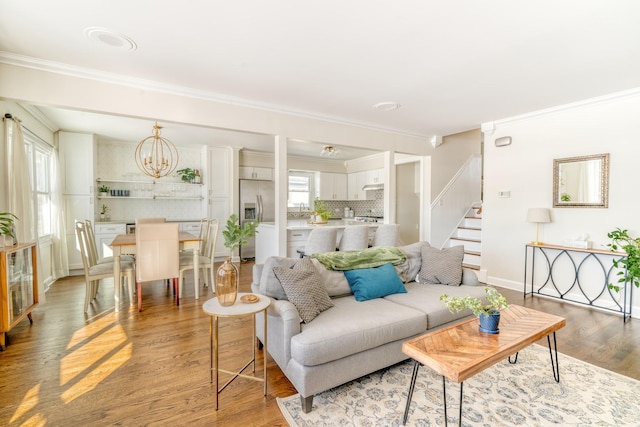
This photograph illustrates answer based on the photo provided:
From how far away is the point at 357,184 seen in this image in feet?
27.1

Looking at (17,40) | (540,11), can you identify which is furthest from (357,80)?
(17,40)

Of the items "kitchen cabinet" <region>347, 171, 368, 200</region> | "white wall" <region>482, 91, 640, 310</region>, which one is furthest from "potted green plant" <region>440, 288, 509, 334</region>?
"kitchen cabinet" <region>347, 171, 368, 200</region>

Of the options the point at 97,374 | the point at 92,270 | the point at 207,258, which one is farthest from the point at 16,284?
the point at 207,258

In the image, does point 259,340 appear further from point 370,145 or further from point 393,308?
point 370,145

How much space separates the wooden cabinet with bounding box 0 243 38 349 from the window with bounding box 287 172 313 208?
18.0 feet

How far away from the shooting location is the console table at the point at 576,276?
12.0 ft

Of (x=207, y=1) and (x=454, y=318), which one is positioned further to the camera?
(x=454, y=318)

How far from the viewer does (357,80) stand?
3.25 meters

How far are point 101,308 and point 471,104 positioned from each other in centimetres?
540

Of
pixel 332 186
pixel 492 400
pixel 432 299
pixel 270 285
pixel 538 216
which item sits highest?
pixel 332 186

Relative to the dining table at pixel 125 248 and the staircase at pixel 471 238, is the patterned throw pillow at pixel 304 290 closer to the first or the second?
the dining table at pixel 125 248

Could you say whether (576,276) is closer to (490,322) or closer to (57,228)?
(490,322)

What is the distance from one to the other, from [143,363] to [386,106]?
3938mm

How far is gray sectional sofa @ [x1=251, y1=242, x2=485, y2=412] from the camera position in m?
1.89
